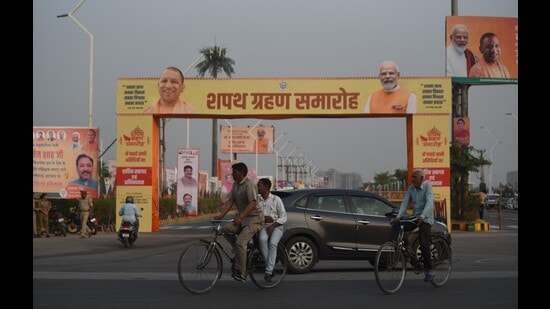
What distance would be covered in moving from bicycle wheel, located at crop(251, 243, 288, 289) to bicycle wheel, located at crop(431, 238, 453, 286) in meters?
2.28

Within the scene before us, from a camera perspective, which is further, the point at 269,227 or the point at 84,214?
the point at 84,214

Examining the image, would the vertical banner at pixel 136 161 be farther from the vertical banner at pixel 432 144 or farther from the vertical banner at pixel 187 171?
the vertical banner at pixel 432 144

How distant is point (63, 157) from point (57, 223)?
10.1 feet

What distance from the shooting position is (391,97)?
1346 inches

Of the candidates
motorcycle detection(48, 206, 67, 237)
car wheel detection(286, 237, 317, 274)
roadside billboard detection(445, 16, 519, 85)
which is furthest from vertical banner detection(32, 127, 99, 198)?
car wheel detection(286, 237, 317, 274)

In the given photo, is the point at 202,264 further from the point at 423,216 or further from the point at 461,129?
the point at 461,129

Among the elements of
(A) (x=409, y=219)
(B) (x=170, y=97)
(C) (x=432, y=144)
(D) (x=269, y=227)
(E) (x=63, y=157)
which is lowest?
(D) (x=269, y=227)

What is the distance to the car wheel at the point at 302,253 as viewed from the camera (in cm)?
1589

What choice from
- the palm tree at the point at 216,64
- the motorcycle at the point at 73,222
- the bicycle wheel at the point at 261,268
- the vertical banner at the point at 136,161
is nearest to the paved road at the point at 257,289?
the bicycle wheel at the point at 261,268

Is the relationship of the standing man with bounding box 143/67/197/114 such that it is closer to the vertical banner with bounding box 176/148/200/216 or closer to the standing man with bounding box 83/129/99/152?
the standing man with bounding box 83/129/99/152

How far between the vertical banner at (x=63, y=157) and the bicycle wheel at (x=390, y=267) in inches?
878

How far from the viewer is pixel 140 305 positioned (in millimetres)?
11008

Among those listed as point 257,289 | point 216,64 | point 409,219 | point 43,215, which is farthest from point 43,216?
point 216,64
